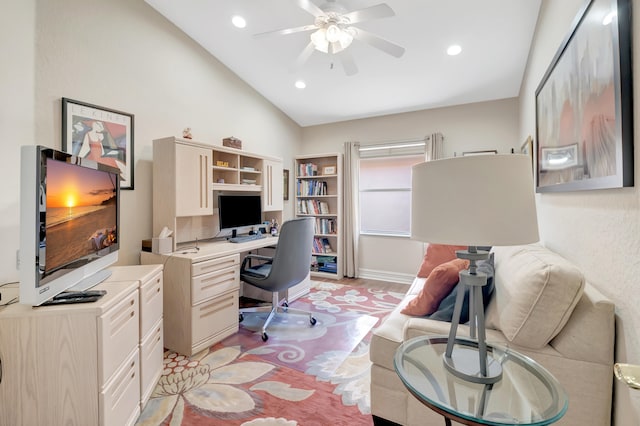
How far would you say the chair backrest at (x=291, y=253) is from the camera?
2.40 m

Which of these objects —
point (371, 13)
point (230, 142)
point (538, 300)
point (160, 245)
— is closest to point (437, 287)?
point (538, 300)

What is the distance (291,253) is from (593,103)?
6.91ft

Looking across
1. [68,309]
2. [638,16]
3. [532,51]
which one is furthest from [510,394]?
[532,51]

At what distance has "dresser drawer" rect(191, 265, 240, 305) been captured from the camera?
2156 millimetres

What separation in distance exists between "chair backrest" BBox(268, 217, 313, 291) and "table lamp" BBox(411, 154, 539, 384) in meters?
1.60

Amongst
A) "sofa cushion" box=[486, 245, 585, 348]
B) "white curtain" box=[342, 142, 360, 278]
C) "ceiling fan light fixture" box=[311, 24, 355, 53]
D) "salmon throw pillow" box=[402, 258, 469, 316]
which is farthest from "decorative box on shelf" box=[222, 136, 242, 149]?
"sofa cushion" box=[486, 245, 585, 348]

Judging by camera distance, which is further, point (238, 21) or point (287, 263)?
point (238, 21)

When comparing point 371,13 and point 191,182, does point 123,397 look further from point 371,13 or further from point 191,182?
point 371,13

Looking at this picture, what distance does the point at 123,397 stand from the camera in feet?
4.58

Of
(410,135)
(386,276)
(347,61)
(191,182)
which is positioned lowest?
(386,276)

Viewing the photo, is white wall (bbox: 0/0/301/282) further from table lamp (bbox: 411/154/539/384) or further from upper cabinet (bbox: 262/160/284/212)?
table lamp (bbox: 411/154/539/384)

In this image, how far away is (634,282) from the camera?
0.85 metres

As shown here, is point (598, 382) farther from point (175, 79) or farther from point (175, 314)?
point (175, 79)

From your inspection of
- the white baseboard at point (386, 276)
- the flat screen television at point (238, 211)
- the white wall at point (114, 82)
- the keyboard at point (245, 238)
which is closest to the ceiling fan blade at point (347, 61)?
the white wall at point (114, 82)
